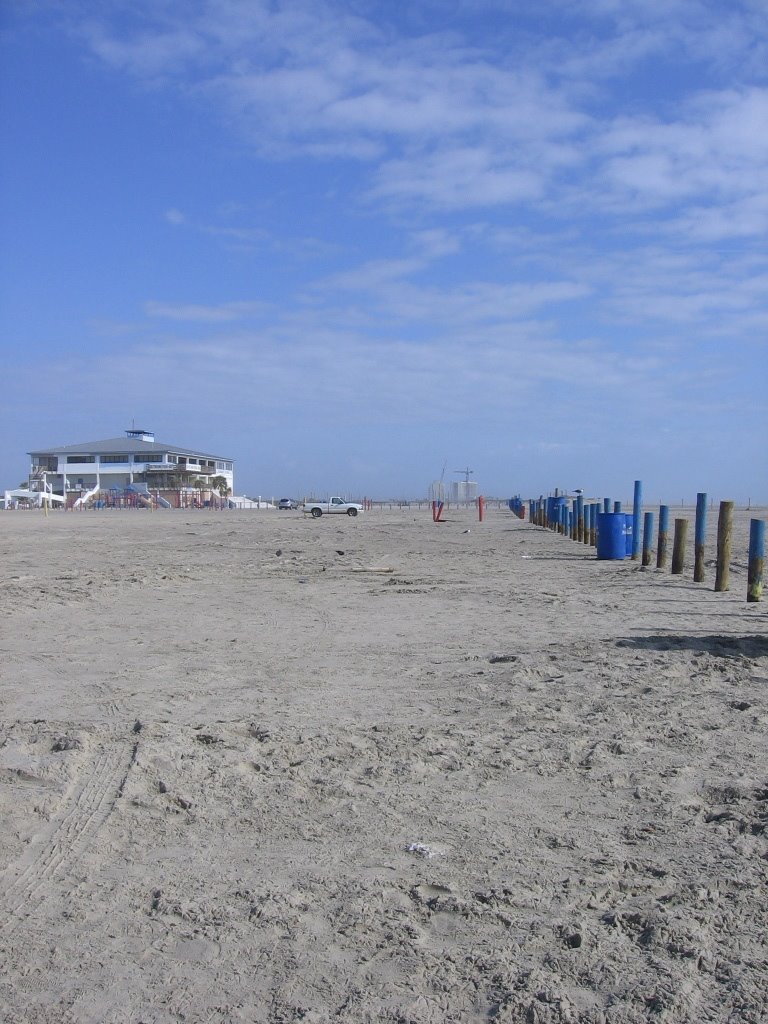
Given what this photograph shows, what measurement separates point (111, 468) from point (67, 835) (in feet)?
401

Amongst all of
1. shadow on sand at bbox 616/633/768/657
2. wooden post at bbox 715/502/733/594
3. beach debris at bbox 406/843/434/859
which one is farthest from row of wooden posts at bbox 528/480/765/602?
beach debris at bbox 406/843/434/859

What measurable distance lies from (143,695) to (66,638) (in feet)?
9.35

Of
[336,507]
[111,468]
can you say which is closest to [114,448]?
[111,468]

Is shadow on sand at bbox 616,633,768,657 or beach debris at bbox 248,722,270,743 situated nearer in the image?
beach debris at bbox 248,722,270,743

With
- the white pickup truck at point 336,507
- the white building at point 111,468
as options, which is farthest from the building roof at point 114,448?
the white pickup truck at point 336,507

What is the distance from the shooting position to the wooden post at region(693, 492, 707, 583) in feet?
50.0

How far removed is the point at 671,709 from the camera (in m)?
6.43

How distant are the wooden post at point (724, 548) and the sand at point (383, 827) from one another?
4.62 m

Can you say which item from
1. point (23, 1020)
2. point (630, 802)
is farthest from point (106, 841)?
point (630, 802)

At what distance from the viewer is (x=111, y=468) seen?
12138 centimetres

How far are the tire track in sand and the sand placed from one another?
0.01 m

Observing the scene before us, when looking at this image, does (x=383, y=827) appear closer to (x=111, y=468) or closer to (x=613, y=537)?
Answer: (x=613, y=537)

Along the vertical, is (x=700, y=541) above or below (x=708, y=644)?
above

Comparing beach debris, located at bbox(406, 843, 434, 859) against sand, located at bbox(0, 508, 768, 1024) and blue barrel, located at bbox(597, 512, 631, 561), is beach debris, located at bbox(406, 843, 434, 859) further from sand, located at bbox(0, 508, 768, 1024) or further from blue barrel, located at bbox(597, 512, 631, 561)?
blue barrel, located at bbox(597, 512, 631, 561)
